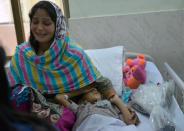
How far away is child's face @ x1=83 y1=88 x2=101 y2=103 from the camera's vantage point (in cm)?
198

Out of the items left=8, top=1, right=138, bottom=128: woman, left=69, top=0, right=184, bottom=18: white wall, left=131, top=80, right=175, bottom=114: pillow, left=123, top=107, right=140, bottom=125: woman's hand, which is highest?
left=69, top=0, right=184, bottom=18: white wall

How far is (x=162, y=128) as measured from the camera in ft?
5.63

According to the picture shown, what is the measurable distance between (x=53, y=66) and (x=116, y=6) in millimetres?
968

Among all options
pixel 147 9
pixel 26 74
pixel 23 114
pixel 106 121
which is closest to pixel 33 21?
pixel 26 74

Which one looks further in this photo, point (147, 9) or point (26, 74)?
point (147, 9)

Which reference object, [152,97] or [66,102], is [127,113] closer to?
[152,97]

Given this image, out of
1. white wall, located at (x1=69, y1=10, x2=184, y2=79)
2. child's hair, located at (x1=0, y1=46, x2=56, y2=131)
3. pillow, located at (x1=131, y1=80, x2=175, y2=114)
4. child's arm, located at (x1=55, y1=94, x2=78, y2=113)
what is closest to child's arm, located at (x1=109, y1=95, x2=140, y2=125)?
pillow, located at (x1=131, y1=80, x2=175, y2=114)

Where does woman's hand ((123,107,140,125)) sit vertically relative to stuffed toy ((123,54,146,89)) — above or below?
below

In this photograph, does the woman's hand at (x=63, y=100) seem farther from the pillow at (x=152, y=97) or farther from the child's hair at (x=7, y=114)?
the child's hair at (x=7, y=114)

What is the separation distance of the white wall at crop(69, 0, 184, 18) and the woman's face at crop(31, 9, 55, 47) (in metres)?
0.83

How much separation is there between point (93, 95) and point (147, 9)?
1.08m

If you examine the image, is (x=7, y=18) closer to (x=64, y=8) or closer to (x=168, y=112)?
(x=64, y=8)

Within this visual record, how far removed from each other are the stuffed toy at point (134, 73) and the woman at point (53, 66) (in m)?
0.35

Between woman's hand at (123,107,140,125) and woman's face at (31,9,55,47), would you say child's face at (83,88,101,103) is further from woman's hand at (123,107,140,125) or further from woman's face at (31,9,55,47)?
woman's face at (31,9,55,47)
